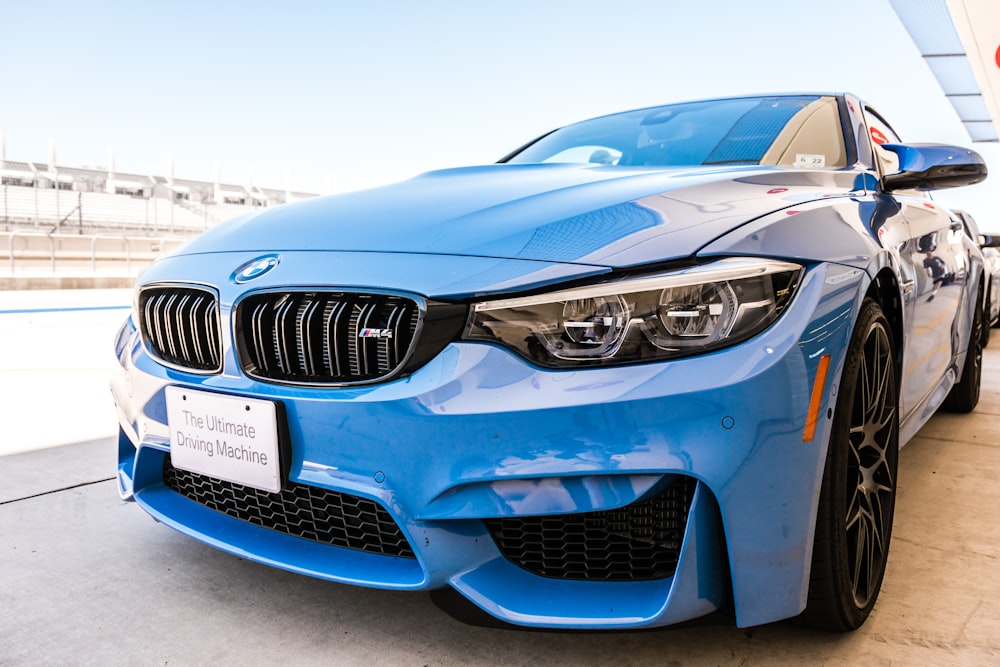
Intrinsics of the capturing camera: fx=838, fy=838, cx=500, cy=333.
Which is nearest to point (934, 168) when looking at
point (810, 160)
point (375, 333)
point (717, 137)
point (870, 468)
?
point (810, 160)

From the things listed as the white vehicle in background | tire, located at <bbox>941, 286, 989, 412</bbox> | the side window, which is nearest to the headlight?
the side window

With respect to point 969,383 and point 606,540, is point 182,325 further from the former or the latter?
point 969,383

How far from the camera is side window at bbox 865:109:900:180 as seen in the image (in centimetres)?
→ 257

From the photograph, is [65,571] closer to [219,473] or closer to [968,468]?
[219,473]

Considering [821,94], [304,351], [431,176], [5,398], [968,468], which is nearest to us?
[304,351]

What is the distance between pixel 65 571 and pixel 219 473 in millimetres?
635

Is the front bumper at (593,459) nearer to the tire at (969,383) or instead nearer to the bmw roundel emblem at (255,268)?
the bmw roundel emblem at (255,268)

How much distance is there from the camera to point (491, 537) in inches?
57.5

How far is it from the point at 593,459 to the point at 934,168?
5.27 ft

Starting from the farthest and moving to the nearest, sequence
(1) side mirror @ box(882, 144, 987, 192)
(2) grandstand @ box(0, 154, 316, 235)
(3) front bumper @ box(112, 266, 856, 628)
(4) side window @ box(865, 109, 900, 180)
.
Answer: (2) grandstand @ box(0, 154, 316, 235) → (4) side window @ box(865, 109, 900, 180) → (1) side mirror @ box(882, 144, 987, 192) → (3) front bumper @ box(112, 266, 856, 628)

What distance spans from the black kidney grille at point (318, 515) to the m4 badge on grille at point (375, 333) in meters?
0.29

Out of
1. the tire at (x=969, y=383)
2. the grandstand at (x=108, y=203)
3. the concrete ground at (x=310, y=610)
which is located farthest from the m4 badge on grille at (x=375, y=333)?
the grandstand at (x=108, y=203)

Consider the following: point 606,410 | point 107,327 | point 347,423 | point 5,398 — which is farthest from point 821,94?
point 107,327

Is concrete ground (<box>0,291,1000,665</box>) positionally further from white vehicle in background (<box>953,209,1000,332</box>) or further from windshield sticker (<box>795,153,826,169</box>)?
white vehicle in background (<box>953,209,1000,332</box>)
